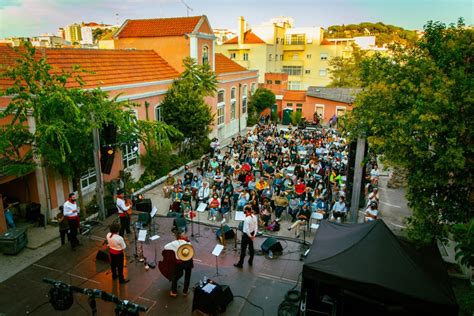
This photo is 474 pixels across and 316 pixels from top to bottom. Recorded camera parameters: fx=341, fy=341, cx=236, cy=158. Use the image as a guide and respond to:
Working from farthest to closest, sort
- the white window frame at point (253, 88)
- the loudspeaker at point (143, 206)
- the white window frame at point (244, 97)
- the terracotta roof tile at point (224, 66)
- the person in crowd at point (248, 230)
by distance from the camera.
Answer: the white window frame at point (253, 88) < the white window frame at point (244, 97) < the terracotta roof tile at point (224, 66) < the loudspeaker at point (143, 206) < the person in crowd at point (248, 230)

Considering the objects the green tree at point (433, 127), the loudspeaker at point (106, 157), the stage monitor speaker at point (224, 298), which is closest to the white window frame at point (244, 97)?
the loudspeaker at point (106, 157)

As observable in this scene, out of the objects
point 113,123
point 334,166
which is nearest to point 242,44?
point 334,166

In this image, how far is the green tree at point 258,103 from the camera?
36.6 meters

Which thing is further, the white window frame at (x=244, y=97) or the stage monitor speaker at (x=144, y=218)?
the white window frame at (x=244, y=97)

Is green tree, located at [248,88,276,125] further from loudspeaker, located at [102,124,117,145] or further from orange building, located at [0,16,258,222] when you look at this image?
loudspeaker, located at [102,124,117,145]

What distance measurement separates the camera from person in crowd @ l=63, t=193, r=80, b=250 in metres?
10.7

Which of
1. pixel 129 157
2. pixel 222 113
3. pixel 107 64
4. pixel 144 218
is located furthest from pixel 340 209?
pixel 222 113

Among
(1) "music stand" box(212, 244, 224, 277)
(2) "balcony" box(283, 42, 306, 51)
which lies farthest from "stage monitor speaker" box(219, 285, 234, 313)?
(2) "balcony" box(283, 42, 306, 51)

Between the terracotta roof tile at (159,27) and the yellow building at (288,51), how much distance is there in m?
27.2

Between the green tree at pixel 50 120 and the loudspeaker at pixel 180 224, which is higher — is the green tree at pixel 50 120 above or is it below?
above

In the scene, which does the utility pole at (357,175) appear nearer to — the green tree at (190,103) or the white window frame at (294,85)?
the green tree at (190,103)

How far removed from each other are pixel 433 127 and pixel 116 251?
8.49 meters

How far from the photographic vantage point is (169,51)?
78.9 feet

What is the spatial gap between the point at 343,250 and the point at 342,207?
20.8 feet
